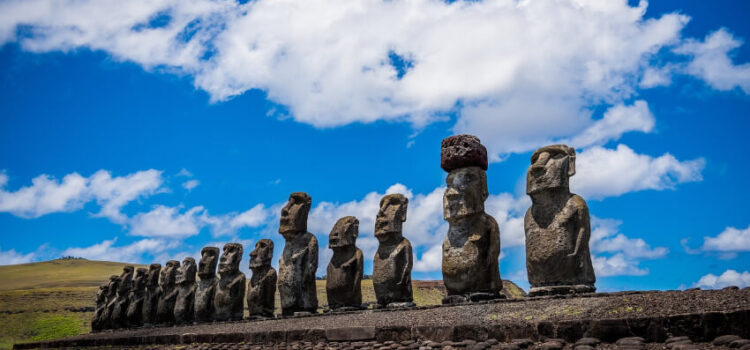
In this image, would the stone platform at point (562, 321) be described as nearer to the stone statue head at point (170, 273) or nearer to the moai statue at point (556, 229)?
the moai statue at point (556, 229)

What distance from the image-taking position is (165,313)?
66.5ft

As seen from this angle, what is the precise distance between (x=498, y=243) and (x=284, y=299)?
6.58m

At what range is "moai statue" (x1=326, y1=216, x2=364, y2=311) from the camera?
46.1ft

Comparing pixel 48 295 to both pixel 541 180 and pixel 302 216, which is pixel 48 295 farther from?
pixel 541 180

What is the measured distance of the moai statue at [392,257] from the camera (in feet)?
42.5

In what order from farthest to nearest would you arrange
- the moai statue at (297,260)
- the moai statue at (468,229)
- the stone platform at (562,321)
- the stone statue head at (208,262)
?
the stone statue head at (208,262) → the moai statue at (297,260) → the moai statue at (468,229) → the stone platform at (562,321)

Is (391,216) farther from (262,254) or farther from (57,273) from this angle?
(57,273)

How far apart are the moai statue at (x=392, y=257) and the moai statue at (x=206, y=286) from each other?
7.17 m

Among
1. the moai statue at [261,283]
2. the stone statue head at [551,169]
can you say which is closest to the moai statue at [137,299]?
the moai statue at [261,283]

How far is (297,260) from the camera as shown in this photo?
1555cm

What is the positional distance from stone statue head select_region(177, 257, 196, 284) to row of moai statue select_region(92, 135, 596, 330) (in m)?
0.03

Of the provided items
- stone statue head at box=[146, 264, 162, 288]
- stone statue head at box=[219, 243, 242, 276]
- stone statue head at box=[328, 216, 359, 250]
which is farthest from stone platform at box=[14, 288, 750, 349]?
stone statue head at box=[146, 264, 162, 288]

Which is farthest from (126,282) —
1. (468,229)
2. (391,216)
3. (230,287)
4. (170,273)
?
(468,229)

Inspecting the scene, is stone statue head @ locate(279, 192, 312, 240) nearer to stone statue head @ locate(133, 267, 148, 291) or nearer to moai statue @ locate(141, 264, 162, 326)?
moai statue @ locate(141, 264, 162, 326)
